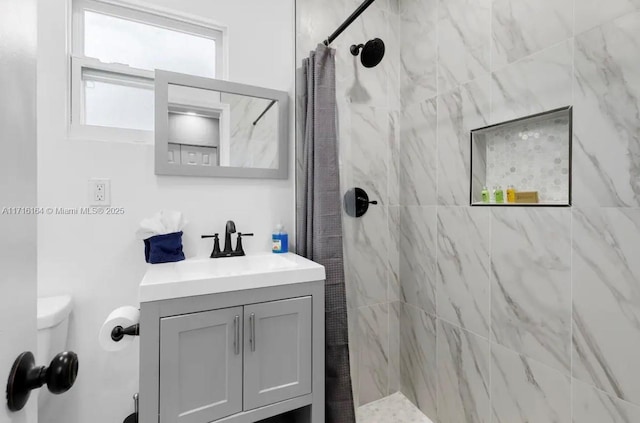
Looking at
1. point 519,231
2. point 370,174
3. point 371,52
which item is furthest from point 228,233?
point 519,231

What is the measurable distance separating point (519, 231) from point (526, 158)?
33cm

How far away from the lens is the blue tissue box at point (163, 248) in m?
1.36

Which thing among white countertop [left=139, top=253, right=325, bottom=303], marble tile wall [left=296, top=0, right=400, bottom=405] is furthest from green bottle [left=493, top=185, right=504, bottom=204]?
white countertop [left=139, top=253, right=325, bottom=303]

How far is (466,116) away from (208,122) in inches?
51.9

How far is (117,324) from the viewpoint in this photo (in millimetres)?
1079

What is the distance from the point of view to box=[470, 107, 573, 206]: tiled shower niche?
47.3 inches

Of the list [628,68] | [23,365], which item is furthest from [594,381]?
[23,365]

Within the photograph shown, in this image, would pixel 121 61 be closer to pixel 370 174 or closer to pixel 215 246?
pixel 215 246

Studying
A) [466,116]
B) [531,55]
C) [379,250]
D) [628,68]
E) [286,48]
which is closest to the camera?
[628,68]

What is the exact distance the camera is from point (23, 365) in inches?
16.8

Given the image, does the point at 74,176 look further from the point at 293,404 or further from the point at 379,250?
the point at 379,250

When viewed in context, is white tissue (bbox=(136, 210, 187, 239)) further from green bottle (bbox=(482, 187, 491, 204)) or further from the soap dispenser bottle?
green bottle (bbox=(482, 187, 491, 204))

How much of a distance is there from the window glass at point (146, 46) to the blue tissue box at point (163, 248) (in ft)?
2.79

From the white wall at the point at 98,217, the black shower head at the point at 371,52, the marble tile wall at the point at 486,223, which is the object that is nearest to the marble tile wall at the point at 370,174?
the marble tile wall at the point at 486,223
